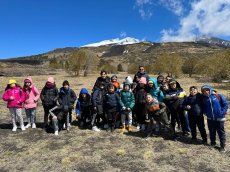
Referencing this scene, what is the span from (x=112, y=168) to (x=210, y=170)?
2.61 metres

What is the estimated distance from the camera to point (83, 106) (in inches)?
477

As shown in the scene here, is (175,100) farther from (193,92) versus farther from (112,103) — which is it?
(112,103)

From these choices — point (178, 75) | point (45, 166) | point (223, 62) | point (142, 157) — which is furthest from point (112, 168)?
point (178, 75)

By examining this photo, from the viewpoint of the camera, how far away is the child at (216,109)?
30.2ft

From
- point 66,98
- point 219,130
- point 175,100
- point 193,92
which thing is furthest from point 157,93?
point 66,98

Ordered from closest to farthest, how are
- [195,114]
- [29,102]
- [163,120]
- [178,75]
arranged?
[195,114], [163,120], [29,102], [178,75]

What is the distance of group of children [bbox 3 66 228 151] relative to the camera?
10.6 meters

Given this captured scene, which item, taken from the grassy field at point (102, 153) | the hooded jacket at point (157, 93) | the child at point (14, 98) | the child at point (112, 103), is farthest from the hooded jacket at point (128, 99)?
the child at point (14, 98)

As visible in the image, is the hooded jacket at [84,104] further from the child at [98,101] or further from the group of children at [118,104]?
the child at [98,101]

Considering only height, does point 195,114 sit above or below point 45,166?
above

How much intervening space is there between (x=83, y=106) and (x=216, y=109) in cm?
521

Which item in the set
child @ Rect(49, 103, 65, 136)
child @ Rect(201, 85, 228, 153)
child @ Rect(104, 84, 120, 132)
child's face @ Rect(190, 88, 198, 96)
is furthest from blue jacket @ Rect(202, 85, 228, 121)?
child @ Rect(49, 103, 65, 136)

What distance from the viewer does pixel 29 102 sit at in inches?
466

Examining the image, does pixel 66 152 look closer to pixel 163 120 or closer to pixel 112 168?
pixel 112 168
